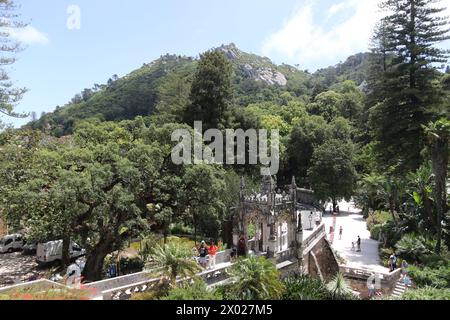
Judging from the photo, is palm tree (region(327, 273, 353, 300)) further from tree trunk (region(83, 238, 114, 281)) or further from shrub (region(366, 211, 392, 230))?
shrub (region(366, 211, 392, 230))

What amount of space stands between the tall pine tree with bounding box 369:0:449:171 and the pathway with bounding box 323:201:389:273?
6740mm

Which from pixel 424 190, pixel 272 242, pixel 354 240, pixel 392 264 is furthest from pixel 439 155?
pixel 272 242

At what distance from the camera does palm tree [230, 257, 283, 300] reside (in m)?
12.5

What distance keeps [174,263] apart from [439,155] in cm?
1780

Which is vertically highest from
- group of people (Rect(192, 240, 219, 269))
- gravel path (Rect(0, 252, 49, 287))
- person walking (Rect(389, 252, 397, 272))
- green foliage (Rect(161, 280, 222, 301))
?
green foliage (Rect(161, 280, 222, 301))

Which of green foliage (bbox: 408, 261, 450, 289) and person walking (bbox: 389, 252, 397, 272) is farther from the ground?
green foliage (bbox: 408, 261, 450, 289)

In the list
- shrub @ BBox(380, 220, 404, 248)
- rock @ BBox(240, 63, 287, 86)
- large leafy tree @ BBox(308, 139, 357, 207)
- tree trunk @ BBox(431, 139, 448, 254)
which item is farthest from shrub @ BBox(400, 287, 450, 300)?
rock @ BBox(240, 63, 287, 86)

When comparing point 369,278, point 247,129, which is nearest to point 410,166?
point 369,278

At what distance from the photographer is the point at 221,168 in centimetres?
2362

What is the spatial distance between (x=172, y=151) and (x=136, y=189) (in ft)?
10.6

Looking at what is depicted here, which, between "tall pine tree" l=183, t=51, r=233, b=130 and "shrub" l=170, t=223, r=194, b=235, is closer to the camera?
"shrub" l=170, t=223, r=194, b=235

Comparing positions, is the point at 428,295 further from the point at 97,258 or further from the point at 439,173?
the point at 97,258
